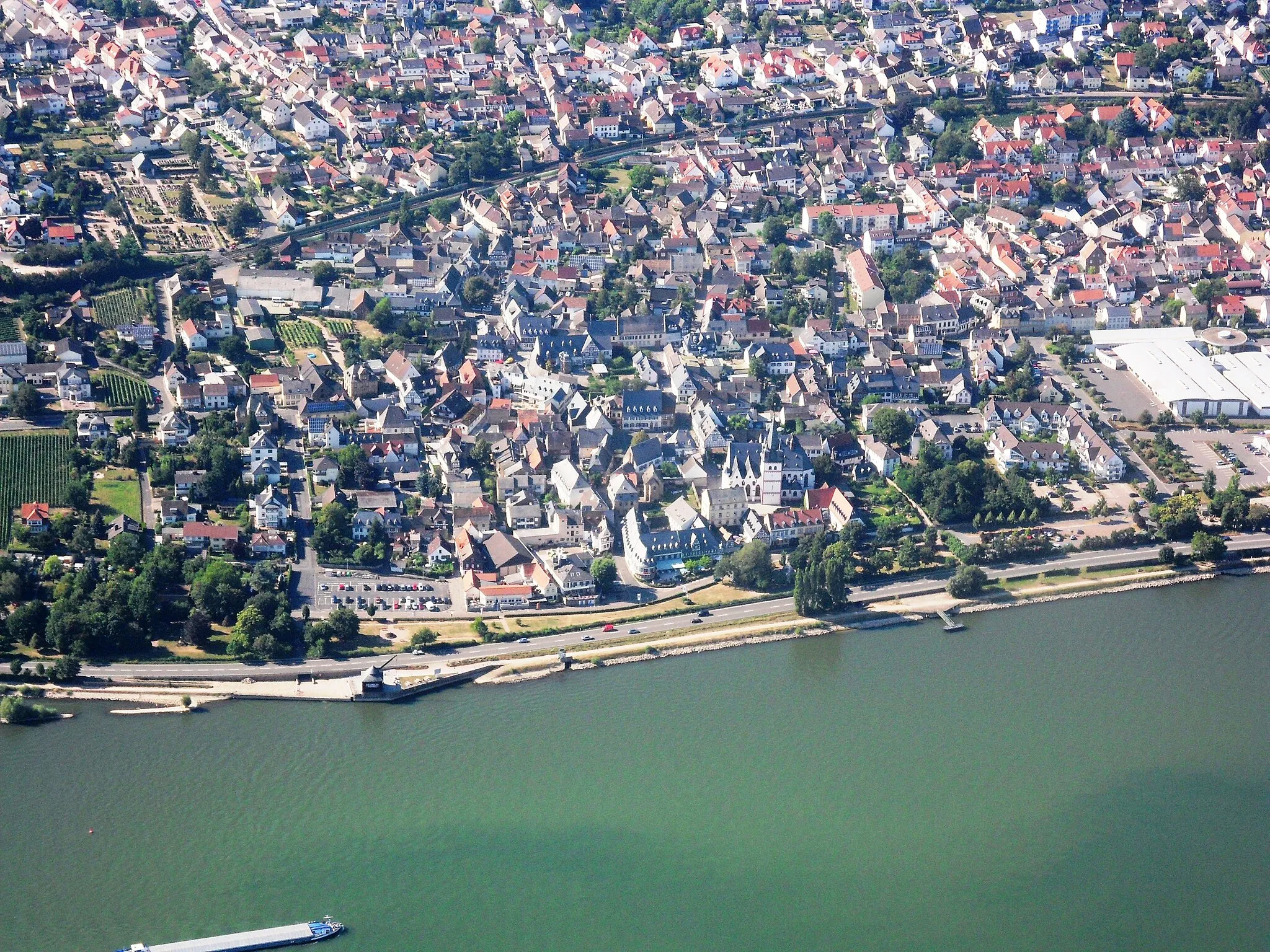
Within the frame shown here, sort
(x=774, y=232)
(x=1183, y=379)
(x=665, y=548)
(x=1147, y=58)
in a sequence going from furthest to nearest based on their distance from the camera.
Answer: (x=1147, y=58) → (x=774, y=232) → (x=1183, y=379) → (x=665, y=548)

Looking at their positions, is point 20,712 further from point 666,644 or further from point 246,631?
point 666,644

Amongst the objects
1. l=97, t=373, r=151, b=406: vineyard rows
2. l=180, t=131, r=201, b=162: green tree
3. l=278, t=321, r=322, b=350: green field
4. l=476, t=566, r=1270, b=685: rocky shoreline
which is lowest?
l=476, t=566, r=1270, b=685: rocky shoreline

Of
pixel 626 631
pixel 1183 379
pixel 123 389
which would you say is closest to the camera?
pixel 626 631

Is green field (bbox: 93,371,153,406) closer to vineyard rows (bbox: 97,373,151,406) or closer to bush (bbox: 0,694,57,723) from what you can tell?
vineyard rows (bbox: 97,373,151,406)

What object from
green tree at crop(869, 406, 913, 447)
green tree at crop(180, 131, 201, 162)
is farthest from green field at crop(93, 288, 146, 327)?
green tree at crop(869, 406, 913, 447)

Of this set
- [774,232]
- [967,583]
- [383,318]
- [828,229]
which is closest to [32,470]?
[383,318]

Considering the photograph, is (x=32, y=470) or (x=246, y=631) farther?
(x=32, y=470)

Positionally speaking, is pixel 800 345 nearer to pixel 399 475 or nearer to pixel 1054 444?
pixel 1054 444
